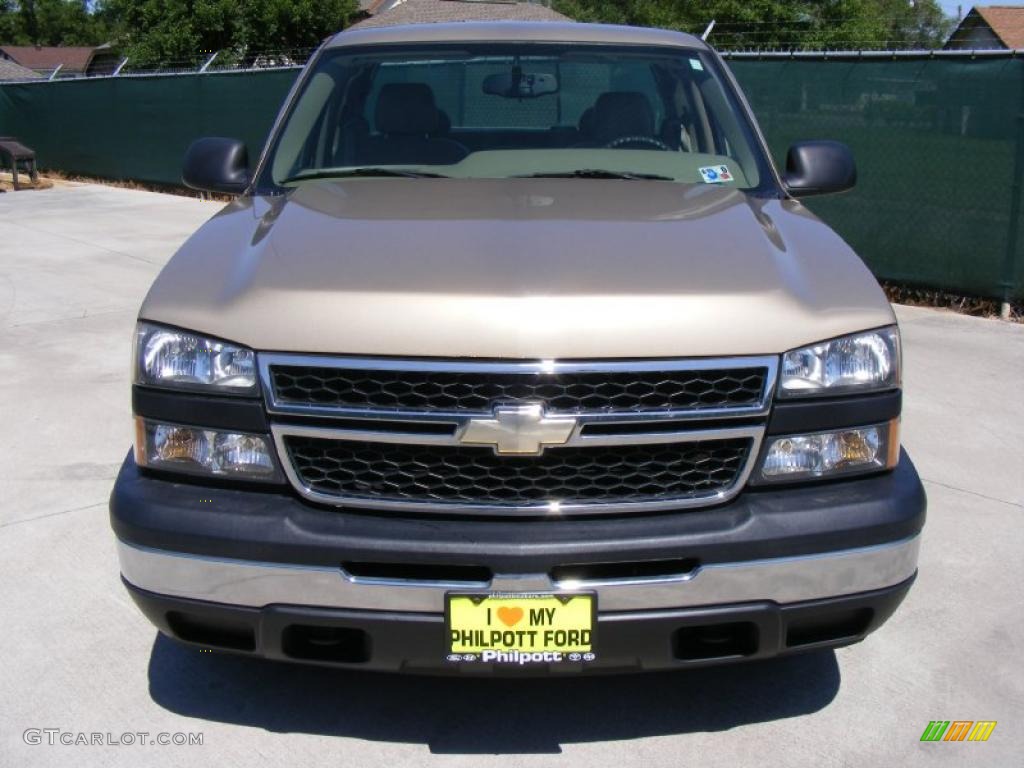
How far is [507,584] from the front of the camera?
2.81 m

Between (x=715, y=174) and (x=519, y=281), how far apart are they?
151 centimetres

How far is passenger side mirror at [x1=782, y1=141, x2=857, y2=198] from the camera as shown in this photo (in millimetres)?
4312

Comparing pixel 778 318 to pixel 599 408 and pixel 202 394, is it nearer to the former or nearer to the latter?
pixel 599 408

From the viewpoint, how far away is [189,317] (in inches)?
119

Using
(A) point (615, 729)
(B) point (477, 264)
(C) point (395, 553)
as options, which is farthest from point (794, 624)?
(B) point (477, 264)

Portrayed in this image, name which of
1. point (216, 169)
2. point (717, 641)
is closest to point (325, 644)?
point (717, 641)

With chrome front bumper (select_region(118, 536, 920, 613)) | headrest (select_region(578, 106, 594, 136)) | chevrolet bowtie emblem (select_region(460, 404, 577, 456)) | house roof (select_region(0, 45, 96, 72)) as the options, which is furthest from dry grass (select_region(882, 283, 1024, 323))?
house roof (select_region(0, 45, 96, 72))

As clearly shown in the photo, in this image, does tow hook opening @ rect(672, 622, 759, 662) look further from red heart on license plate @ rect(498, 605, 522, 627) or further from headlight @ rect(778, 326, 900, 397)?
headlight @ rect(778, 326, 900, 397)

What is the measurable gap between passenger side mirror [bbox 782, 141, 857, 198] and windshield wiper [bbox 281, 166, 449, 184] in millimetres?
→ 1266

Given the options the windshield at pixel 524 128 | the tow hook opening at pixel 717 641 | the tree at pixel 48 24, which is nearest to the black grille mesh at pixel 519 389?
the tow hook opening at pixel 717 641

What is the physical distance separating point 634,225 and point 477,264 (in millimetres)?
598

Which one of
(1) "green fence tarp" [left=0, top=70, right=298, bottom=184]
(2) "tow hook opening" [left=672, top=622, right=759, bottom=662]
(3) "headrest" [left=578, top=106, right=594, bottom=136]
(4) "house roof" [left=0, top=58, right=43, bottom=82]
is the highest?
(3) "headrest" [left=578, top=106, right=594, bottom=136]

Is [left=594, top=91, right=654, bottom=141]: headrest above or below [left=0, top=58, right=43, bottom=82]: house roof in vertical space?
above

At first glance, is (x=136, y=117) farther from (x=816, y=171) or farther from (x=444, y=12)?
(x=444, y=12)
